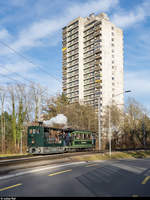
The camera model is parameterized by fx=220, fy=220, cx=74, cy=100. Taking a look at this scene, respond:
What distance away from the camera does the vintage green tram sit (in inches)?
953

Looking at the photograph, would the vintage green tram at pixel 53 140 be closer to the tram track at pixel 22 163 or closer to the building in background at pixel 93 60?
the tram track at pixel 22 163

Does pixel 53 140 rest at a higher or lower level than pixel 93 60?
lower

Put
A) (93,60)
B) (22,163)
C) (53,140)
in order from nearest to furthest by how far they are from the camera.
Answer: (22,163)
(53,140)
(93,60)

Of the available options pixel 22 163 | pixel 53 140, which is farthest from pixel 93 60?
pixel 22 163

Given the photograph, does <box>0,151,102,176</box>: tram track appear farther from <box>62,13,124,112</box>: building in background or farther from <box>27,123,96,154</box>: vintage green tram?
<box>62,13,124,112</box>: building in background

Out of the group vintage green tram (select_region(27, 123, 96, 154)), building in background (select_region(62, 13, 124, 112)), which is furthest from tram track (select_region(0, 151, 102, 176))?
building in background (select_region(62, 13, 124, 112))

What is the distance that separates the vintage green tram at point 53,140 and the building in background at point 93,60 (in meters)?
49.9

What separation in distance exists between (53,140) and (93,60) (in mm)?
65015

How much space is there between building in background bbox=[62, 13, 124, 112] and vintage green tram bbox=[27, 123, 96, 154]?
1963 inches

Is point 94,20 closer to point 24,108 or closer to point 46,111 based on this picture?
point 46,111

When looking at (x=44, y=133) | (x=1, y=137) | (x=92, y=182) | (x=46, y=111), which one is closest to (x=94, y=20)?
(x=46, y=111)

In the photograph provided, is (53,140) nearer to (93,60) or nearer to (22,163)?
(22,163)

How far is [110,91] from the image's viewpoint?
8269 centimetres

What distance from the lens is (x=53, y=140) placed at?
84.1ft
